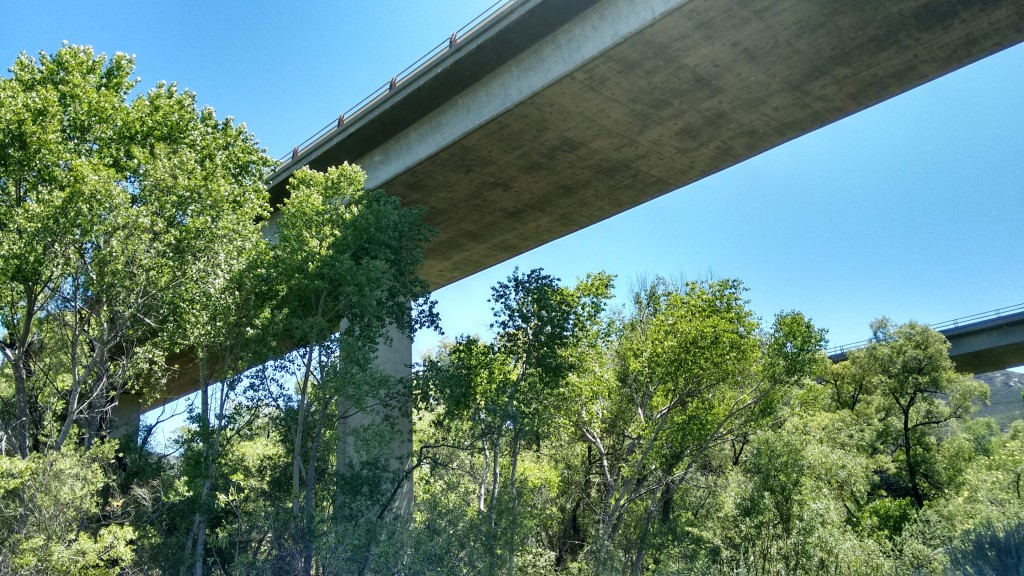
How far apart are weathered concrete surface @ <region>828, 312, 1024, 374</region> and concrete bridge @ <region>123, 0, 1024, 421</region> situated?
23470 millimetres

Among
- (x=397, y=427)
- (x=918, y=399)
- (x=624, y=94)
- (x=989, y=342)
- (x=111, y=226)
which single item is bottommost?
(x=918, y=399)

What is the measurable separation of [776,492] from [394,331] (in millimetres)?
11701

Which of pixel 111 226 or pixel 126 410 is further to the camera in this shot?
pixel 126 410

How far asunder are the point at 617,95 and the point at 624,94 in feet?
0.51

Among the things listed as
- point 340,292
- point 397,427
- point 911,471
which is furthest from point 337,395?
point 911,471

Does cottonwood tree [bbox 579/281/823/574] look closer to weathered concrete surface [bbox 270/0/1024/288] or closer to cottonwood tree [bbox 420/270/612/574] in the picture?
cottonwood tree [bbox 420/270/612/574]

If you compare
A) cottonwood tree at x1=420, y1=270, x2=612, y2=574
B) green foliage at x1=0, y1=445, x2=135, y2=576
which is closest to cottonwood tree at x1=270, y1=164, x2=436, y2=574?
cottonwood tree at x1=420, y1=270, x2=612, y2=574

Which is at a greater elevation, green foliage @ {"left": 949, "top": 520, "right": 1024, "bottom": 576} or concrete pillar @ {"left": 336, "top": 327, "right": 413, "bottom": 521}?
concrete pillar @ {"left": 336, "top": 327, "right": 413, "bottom": 521}

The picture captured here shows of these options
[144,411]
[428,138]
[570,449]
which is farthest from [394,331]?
[144,411]

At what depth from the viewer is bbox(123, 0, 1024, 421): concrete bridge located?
12.1 metres

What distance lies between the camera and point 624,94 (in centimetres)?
1395

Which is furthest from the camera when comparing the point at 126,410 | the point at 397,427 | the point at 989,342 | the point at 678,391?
the point at 989,342

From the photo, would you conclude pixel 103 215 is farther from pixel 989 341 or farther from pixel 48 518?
pixel 989 341

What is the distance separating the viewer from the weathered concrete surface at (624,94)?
12.1 metres
